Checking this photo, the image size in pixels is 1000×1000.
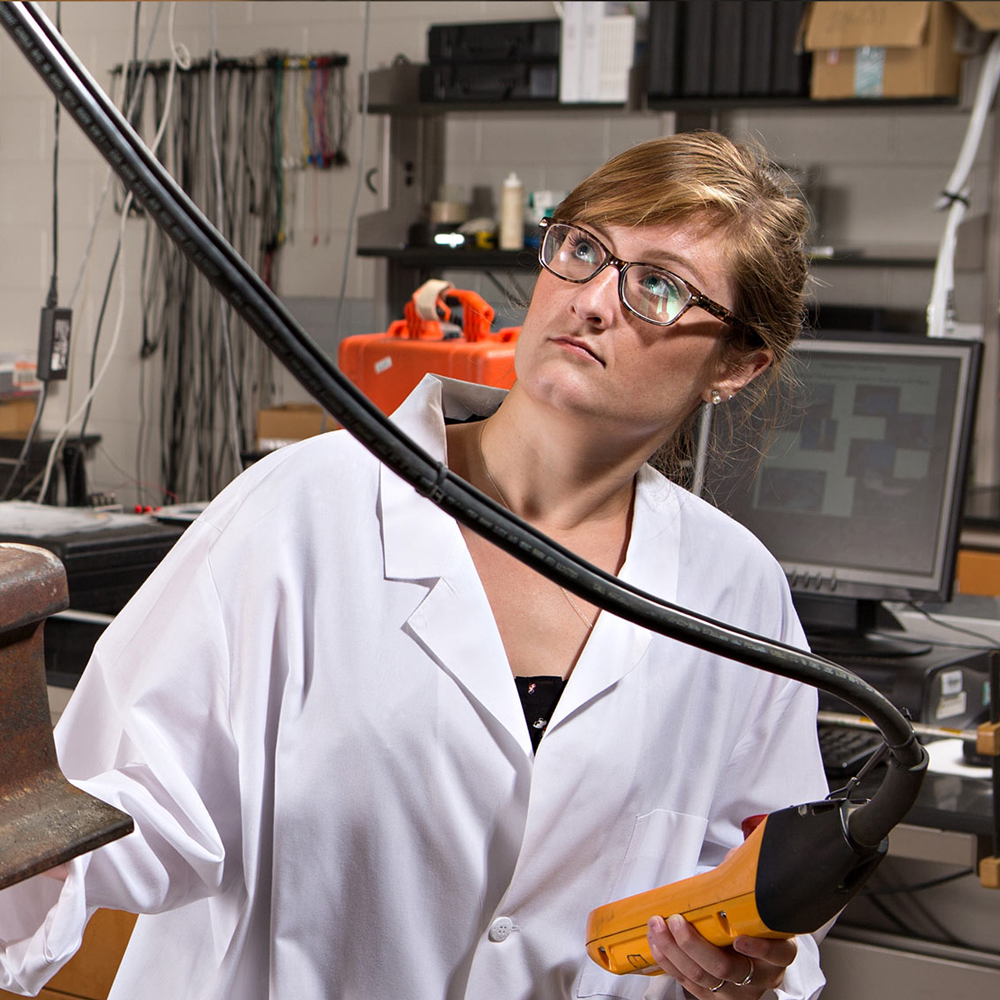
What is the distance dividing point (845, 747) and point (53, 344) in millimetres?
1673

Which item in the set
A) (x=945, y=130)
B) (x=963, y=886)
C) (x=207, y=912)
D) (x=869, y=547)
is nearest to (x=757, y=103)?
(x=945, y=130)

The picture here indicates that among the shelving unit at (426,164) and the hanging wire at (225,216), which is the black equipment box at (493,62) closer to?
the shelving unit at (426,164)

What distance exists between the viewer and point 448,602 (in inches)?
40.4

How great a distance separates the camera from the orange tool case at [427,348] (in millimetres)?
1845

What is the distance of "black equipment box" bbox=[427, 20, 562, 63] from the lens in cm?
377

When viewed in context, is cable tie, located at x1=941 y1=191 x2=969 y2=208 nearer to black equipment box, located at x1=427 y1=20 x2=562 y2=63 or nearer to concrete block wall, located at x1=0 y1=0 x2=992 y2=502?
concrete block wall, located at x1=0 y1=0 x2=992 y2=502

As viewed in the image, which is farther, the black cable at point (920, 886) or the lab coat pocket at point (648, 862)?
the black cable at point (920, 886)

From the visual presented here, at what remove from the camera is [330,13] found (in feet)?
14.6

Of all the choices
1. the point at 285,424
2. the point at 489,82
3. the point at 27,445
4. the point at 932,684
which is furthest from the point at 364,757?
the point at 489,82

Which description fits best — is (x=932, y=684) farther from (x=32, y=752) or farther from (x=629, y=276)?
(x=32, y=752)

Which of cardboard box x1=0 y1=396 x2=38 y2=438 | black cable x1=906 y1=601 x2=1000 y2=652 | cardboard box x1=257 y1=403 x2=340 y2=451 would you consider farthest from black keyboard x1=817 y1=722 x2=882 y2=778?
cardboard box x1=0 y1=396 x2=38 y2=438

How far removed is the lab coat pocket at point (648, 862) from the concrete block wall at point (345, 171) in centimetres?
282

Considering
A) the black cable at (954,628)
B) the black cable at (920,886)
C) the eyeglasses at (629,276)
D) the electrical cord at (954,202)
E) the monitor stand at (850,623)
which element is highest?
the electrical cord at (954,202)

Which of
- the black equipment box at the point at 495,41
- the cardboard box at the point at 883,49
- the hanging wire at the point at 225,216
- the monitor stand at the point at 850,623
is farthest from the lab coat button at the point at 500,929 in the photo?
the hanging wire at the point at 225,216
